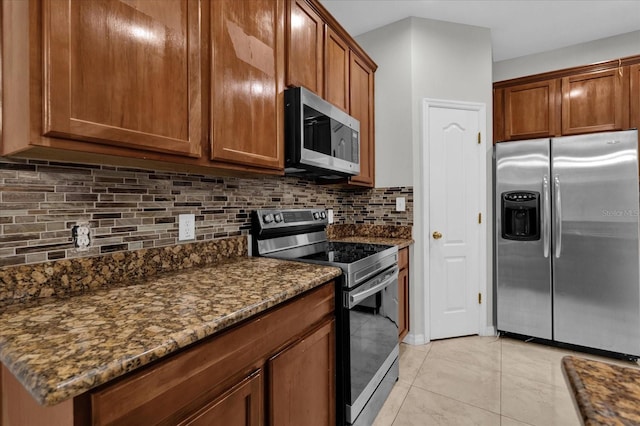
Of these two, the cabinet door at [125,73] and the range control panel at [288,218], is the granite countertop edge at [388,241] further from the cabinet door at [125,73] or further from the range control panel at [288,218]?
the cabinet door at [125,73]

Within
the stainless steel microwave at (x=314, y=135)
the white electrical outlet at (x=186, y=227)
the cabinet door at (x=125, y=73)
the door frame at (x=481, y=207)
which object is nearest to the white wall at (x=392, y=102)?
the door frame at (x=481, y=207)

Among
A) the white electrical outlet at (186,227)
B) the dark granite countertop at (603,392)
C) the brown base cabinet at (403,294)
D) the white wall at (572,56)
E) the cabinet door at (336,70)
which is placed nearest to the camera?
the dark granite countertop at (603,392)

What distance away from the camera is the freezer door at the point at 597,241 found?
2291 millimetres

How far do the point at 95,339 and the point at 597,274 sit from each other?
3.12 meters

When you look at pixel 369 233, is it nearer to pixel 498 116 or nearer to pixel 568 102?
pixel 498 116

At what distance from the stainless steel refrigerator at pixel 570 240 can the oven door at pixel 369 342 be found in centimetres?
132

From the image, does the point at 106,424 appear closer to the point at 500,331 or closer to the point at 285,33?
the point at 285,33

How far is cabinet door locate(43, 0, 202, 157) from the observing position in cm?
79

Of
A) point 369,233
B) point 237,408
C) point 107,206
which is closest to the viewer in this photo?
point 237,408

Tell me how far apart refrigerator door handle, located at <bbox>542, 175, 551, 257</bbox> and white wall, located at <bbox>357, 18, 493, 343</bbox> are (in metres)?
0.39

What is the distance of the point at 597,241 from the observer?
2.37m

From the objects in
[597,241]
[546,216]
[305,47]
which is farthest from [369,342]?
[597,241]

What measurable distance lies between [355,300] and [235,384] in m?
0.72

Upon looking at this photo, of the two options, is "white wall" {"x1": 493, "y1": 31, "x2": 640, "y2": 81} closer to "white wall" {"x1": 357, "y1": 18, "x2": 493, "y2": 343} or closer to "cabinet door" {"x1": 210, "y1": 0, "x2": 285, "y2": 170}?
"white wall" {"x1": 357, "y1": 18, "x2": 493, "y2": 343}
